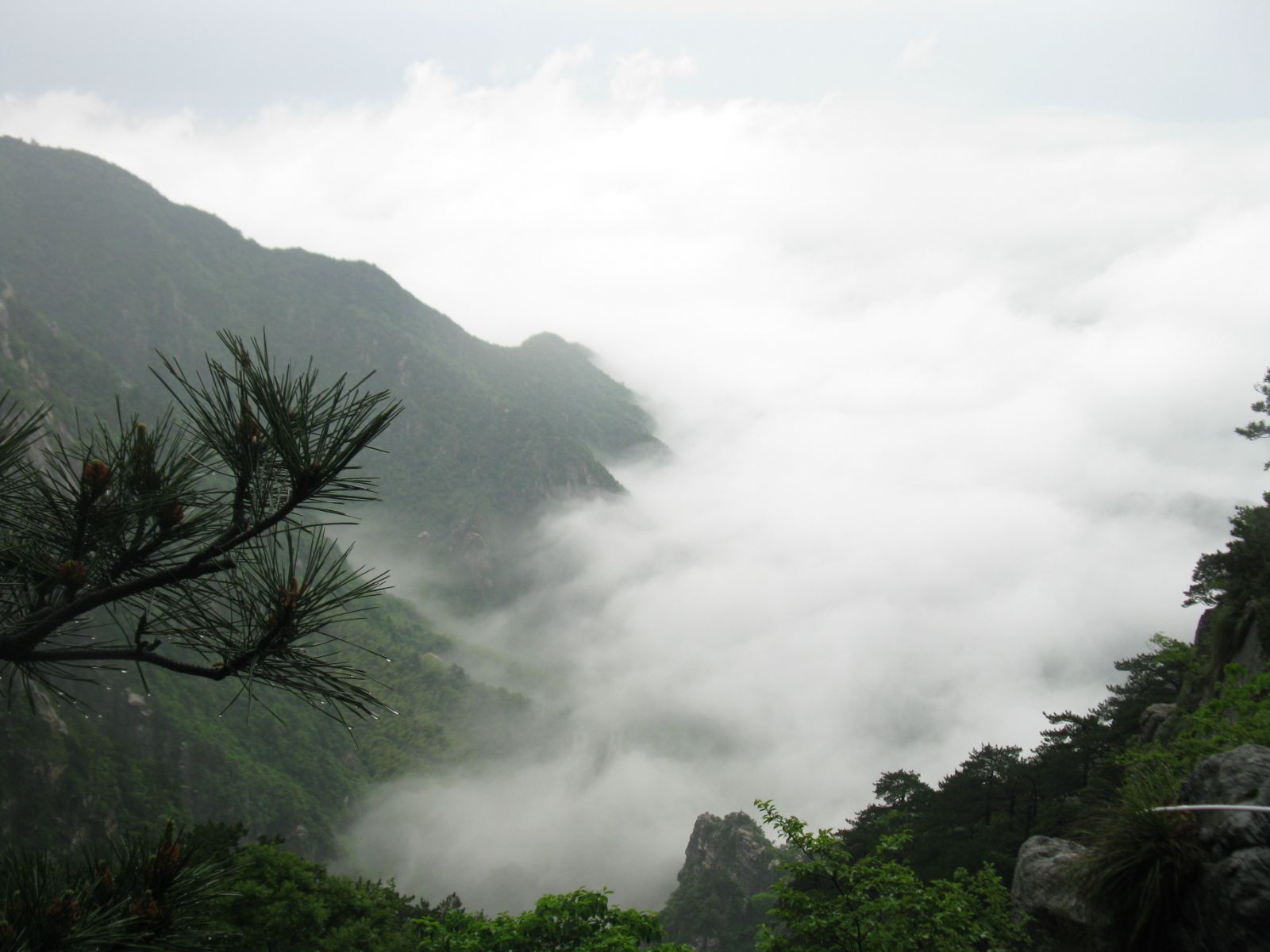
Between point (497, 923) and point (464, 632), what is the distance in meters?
168

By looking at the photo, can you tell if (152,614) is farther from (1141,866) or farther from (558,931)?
(558,931)

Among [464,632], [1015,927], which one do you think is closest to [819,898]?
[1015,927]

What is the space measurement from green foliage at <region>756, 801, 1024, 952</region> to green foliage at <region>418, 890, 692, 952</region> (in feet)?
11.8

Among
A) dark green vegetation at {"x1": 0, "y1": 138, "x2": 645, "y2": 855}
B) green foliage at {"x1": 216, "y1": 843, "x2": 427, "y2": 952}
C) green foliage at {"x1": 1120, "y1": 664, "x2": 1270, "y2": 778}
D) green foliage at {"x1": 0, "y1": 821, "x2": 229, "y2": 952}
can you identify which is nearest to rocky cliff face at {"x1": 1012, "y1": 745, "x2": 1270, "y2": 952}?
green foliage at {"x1": 1120, "y1": 664, "x2": 1270, "y2": 778}

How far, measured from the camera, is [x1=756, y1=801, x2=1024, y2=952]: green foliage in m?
8.42

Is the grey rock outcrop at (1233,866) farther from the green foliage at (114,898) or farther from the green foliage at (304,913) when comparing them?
the green foliage at (304,913)

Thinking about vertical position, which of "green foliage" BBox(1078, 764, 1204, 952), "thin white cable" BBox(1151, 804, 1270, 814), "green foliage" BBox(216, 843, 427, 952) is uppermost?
"thin white cable" BBox(1151, 804, 1270, 814)

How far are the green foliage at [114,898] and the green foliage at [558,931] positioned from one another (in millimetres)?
10349

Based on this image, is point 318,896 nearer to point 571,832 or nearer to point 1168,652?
point 1168,652

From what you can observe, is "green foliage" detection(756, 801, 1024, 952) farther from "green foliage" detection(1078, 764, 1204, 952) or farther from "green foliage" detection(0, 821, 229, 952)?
"green foliage" detection(0, 821, 229, 952)

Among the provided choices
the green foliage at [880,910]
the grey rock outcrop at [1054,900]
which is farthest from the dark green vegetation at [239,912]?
the grey rock outcrop at [1054,900]

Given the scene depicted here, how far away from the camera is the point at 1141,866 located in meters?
5.34

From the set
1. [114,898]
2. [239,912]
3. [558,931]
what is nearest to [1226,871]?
[114,898]

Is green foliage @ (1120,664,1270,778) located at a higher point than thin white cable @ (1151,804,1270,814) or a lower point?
higher
